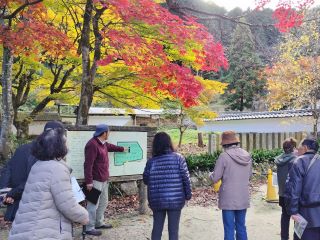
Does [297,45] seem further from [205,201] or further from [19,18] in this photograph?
[19,18]

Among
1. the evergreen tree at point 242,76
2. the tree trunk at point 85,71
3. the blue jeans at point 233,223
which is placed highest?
the evergreen tree at point 242,76

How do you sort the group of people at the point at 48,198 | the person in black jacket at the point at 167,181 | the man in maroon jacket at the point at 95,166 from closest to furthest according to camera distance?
the group of people at the point at 48,198 < the person in black jacket at the point at 167,181 < the man in maroon jacket at the point at 95,166

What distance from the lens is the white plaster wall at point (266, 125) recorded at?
19583 millimetres

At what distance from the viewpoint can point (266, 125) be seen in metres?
22.1

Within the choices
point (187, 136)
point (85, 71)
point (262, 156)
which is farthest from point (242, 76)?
point (85, 71)

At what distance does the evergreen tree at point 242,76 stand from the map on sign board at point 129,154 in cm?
2431

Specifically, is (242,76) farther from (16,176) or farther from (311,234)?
(16,176)

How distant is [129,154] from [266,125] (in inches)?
652

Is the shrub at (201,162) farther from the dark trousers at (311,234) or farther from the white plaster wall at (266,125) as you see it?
the white plaster wall at (266,125)

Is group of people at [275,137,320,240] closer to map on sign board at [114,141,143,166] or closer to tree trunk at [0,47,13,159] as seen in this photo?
map on sign board at [114,141,143,166]

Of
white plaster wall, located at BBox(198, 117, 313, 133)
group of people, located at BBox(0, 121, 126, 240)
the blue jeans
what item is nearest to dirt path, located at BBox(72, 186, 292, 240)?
the blue jeans

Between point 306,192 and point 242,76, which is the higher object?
point 242,76

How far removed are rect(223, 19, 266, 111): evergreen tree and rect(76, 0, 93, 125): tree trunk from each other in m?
23.8

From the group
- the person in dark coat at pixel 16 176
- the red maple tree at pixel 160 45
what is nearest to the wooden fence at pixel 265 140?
the red maple tree at pixel 160 45
